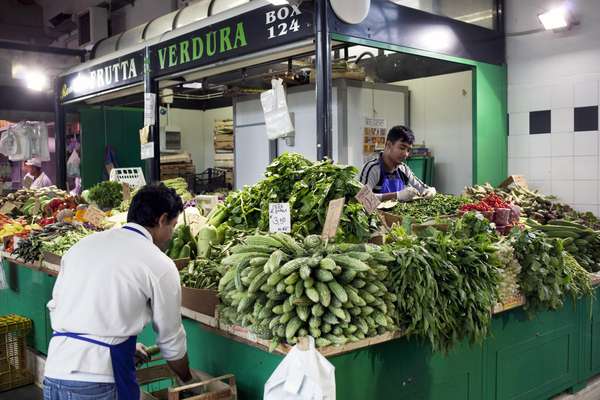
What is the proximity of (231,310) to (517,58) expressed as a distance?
5005mm

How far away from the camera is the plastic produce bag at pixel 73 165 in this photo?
33.1 ft

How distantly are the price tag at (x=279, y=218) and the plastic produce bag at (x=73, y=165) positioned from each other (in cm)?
763

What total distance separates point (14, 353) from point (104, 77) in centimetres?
424

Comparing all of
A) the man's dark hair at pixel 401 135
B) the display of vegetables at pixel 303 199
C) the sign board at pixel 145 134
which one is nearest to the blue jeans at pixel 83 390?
the display of vegetables at pixel 303 199

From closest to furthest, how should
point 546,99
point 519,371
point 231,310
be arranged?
point 231,310 < point 519,371 < point 546,99

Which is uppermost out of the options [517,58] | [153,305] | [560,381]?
[517,58]

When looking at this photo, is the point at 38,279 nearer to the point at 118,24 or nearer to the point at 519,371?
the point at 519,371

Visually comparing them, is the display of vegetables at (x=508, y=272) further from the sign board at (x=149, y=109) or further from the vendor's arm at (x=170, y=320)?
the sign board at (x=149, y=109)

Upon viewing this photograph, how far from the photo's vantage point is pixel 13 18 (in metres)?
13.1

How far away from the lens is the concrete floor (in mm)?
4957

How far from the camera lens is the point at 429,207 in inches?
174

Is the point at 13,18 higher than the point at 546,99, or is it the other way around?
the point at 13,18

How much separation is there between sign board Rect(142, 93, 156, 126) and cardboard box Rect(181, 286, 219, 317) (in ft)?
13.6

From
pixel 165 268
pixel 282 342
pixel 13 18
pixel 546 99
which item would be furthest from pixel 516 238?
pixel 13 18
